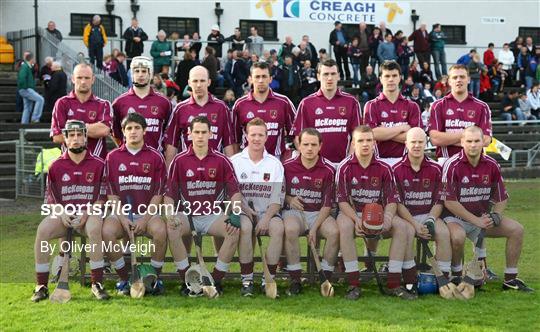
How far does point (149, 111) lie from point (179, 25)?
16.4 metres

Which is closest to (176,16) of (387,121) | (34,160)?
(34,160)

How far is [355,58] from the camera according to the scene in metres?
23.4

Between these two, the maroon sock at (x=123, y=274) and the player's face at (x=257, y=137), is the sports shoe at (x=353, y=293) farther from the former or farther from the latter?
the maroon sock at (x=123, y=274)

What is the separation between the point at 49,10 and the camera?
23109 mm

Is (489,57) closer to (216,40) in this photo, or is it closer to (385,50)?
(385,50)

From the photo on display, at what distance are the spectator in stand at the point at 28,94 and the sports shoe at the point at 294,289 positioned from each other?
12192mm

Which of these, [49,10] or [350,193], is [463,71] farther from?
[49,10]

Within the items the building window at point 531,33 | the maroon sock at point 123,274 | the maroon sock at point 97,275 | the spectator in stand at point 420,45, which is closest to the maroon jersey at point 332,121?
the maroon sock at point 123,274

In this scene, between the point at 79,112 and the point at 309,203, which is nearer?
the point at 309,203

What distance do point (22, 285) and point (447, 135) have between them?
14.9 feet

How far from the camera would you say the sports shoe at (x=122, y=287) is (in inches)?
319

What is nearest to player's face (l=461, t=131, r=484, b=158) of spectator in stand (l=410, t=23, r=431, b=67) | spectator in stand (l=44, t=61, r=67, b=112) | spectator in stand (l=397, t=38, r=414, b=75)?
spectator in stand (l=44, t=61, r=67, b=112)

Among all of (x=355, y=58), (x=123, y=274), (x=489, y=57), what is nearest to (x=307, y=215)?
(x=123, y=274)

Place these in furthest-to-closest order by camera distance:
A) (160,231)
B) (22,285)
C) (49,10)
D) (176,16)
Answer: (176,16) → (49,10) → (22,285) → (160,231)
